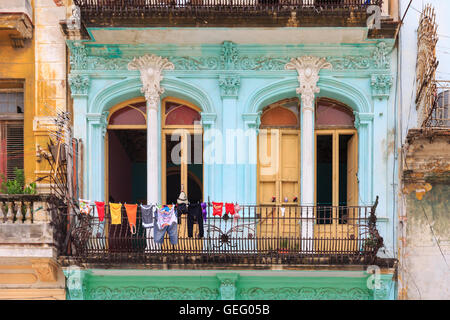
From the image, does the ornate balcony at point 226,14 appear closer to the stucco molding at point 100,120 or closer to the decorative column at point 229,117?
the decorative column at point 229,117

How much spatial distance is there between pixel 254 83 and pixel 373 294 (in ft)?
14.5

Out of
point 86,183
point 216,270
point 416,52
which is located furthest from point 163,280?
point 416,52

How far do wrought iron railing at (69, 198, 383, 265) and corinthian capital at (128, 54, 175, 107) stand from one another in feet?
7.47

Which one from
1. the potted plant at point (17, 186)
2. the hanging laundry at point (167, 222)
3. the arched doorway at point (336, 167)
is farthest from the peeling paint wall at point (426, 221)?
the potted plant at point (17, 186)

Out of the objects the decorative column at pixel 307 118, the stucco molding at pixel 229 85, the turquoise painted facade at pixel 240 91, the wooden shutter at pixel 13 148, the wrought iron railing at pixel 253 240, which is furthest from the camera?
the wooden shutter at pixel 13 148

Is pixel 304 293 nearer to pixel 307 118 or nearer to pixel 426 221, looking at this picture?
pixel 426 221

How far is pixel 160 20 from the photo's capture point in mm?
10992

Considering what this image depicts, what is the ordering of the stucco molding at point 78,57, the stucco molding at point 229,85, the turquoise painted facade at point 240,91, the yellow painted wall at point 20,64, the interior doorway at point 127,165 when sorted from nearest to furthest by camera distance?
1. the turquoise painted facade at point 240,91
2. the stucco molding at point 229,85
3. the stucco molding at point 78,57
4. the yellow painted wall at point 20,64
5. the interior doorway at point 127,165

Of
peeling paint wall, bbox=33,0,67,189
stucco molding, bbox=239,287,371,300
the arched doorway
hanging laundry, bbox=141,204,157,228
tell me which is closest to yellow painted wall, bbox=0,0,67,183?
peeling paint wall, bbox=33,0,67,189

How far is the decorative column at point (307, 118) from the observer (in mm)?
11344

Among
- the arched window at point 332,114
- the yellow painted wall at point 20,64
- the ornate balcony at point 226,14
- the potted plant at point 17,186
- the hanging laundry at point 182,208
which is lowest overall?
the hanging laundry at point 182,208

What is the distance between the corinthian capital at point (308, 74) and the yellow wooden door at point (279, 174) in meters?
0.74
